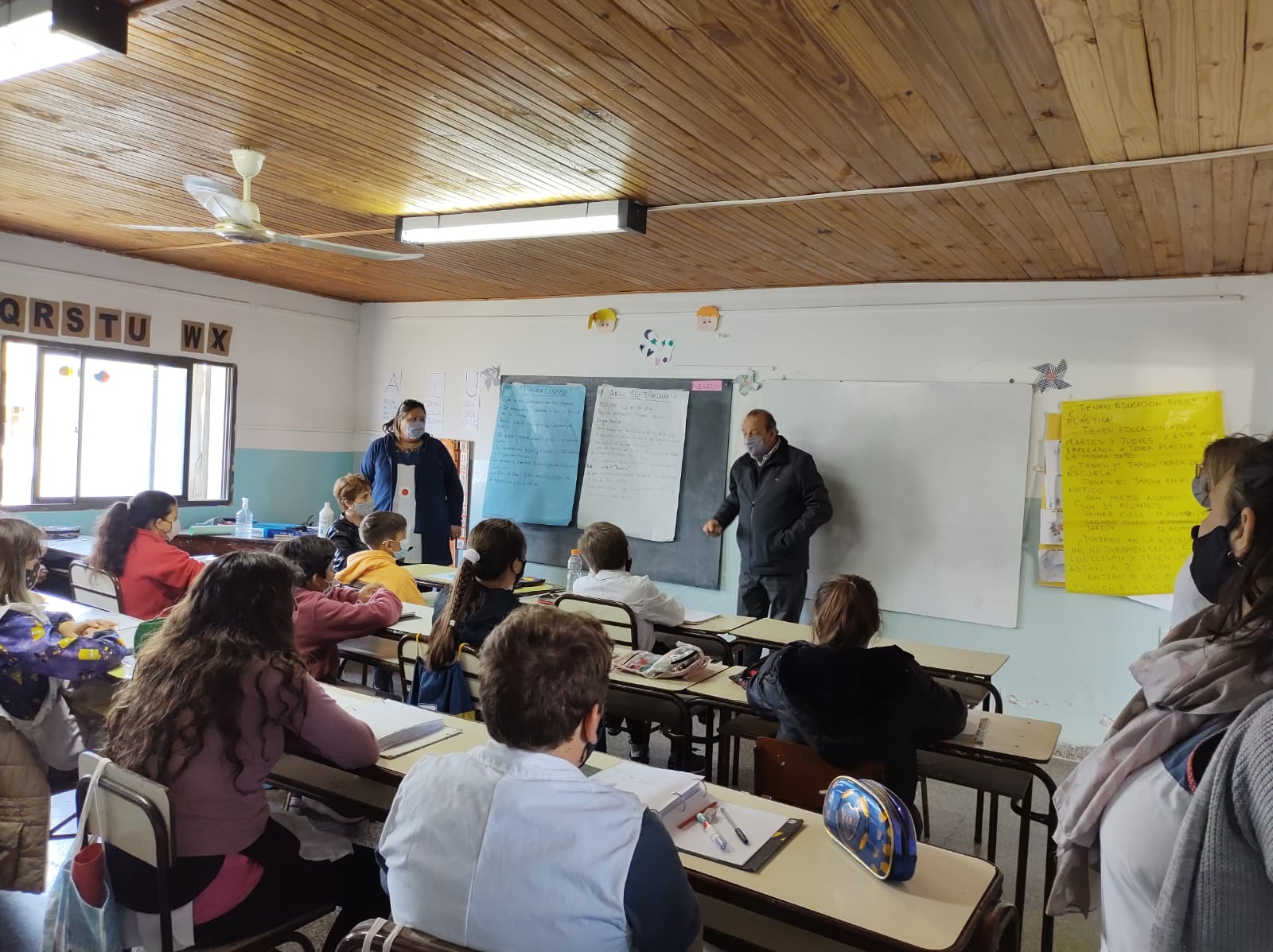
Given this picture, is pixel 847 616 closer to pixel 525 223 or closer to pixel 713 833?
pixel 713 833

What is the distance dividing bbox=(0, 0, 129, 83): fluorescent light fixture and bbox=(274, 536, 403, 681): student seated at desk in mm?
1447

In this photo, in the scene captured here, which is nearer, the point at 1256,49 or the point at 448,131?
the point at 1256,49

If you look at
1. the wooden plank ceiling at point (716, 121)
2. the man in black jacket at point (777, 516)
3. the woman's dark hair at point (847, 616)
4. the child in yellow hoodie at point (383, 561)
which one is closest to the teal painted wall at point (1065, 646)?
the man in black jacket at point (777, 516)

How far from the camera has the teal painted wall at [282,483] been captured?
20.6ft

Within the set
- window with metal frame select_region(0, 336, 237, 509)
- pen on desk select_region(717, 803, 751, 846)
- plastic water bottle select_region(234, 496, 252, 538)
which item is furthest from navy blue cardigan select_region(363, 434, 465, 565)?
pen on desk select_region(717, 803, 751, 846)

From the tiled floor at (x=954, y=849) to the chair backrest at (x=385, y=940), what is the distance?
98cm

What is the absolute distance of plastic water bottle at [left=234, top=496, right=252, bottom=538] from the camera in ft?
18.6

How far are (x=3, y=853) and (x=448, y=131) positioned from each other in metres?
2.35

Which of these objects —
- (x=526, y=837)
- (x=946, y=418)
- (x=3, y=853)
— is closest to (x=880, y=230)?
(x=946, y=418)

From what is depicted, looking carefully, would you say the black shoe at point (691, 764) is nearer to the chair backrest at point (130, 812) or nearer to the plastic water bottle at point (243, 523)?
the chair backrest at point (130, 812)

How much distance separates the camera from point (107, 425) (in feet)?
18.7

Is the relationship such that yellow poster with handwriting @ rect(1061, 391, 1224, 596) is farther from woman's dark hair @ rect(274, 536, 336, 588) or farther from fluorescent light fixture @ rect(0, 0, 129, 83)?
fluorescent light fixture @ rect(0, 0, 129, 83)

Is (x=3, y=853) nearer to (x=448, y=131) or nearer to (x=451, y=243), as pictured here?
(x=448, y=131)

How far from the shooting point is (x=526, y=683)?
4.11 ft
